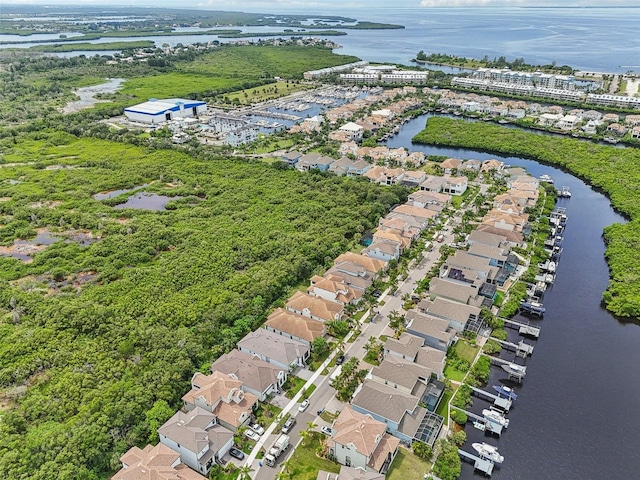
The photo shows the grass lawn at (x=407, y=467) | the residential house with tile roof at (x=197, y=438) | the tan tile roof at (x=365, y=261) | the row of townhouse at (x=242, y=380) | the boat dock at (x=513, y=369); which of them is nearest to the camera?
the row of townhouse at (x=242, y=380)

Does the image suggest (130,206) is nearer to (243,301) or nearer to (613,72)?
(243,301)

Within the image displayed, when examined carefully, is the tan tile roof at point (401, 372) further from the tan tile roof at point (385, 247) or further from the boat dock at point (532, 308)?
the tan tile roof at point (385, 247)

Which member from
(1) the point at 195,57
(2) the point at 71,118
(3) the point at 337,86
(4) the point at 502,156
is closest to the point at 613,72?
(3) the point at 337,86

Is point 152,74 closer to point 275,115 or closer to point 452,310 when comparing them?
point 275,115

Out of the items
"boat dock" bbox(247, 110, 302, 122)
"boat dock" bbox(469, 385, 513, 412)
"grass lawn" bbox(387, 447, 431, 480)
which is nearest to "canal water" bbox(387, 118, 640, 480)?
"boat dock" bbox(469, 385, 513, 412)

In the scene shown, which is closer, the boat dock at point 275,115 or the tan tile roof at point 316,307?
the tan tile roof at point 316,307

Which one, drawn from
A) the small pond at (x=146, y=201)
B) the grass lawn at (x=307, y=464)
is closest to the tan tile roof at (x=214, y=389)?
the grass lawn at (x=307, y=464)
